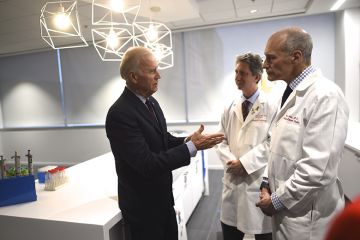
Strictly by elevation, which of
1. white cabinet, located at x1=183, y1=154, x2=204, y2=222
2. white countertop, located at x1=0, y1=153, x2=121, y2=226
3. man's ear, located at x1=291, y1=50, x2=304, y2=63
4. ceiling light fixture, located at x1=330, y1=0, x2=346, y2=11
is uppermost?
ceiling light fixture, located at x1=330, y1=0, x2=346, y2=11

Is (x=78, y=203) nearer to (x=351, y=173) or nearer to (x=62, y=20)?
(x=62, y=20)

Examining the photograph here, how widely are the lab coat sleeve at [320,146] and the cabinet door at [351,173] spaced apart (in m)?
1.96

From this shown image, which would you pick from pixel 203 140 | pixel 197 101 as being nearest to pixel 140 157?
pixel 203 140

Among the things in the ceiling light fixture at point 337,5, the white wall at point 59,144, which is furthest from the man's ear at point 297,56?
the white wall at point 59,144

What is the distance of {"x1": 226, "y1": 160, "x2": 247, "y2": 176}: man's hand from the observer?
1675mm

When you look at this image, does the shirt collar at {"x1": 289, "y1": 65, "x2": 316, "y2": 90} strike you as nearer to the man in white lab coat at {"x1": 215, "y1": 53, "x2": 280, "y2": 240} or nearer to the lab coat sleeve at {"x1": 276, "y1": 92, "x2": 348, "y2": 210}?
the lab coat sleeve at {"x1": 276, "y1": 92, "x2": 348, "y2": 210}

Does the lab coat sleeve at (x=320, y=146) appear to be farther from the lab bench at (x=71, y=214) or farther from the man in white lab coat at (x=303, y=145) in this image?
the lab bench at (x=71, y=214)

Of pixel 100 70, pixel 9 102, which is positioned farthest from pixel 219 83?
pixel 9 102

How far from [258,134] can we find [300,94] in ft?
1.82

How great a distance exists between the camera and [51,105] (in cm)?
635

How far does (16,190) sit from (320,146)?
1727 millimetres

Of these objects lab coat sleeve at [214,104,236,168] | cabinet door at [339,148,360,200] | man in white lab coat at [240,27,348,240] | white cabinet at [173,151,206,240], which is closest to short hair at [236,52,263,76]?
lab coat sleeve at [214,104,236,168]

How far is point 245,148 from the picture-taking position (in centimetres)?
172

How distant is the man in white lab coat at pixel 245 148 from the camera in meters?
1.67
